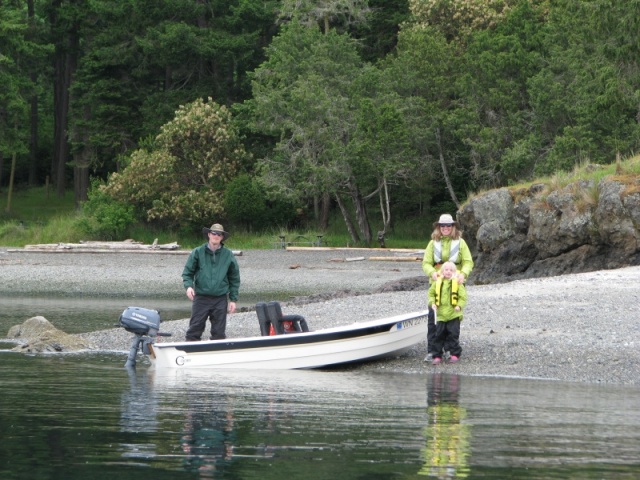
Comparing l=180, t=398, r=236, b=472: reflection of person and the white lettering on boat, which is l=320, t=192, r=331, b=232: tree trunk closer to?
the white lettering on boat

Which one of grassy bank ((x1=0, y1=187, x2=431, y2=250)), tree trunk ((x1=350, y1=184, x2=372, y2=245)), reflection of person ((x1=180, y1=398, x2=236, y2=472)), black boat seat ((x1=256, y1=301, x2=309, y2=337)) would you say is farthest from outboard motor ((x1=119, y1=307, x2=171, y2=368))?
tree trunk ((x1=350, y1=184, x2=372, y2=245))

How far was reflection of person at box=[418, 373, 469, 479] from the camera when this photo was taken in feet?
32.0

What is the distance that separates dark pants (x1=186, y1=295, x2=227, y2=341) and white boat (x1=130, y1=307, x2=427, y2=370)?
34 centimetres

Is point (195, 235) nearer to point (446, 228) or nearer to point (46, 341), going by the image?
point (46, 341)

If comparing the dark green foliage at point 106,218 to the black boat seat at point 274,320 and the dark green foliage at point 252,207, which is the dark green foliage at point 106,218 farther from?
the black boat seat at point 274,320

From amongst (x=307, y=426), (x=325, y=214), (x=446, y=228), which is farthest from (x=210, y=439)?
(x=325, y=214)

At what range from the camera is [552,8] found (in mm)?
47219

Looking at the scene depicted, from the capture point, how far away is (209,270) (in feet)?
51.3

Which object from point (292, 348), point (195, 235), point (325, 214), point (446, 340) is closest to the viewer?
point (292, 348)

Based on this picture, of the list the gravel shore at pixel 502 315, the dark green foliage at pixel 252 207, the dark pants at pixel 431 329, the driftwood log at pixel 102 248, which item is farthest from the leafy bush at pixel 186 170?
the dark pants at pixel 431 329

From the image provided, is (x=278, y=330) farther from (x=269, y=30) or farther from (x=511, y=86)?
(x=269, y=30)

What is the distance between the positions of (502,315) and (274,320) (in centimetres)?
488

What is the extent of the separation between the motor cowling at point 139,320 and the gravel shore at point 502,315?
9.95 ft

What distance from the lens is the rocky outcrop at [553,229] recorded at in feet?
88.9
